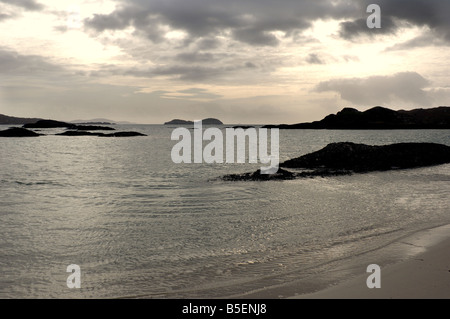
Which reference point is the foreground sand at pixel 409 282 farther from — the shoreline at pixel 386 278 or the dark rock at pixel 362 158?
the dark rock at pixel 362 158

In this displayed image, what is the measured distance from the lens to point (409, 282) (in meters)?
6.93

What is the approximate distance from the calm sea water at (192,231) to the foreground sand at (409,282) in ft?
3.15

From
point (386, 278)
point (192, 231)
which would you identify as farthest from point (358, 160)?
point (386, 278)

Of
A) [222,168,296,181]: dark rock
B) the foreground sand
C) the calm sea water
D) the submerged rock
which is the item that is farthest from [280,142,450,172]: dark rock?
the foreground sand

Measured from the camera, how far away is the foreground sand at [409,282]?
20.9 ft

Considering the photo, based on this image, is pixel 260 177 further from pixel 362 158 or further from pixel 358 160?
pixel 362 158

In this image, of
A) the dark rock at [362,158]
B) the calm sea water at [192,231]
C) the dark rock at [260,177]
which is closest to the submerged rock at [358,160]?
the dark rock at [362,158]

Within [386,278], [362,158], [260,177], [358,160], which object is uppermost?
[362,158]

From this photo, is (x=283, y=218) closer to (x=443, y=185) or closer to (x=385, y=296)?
(x=385, y=296)

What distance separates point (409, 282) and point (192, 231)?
21.2ft
